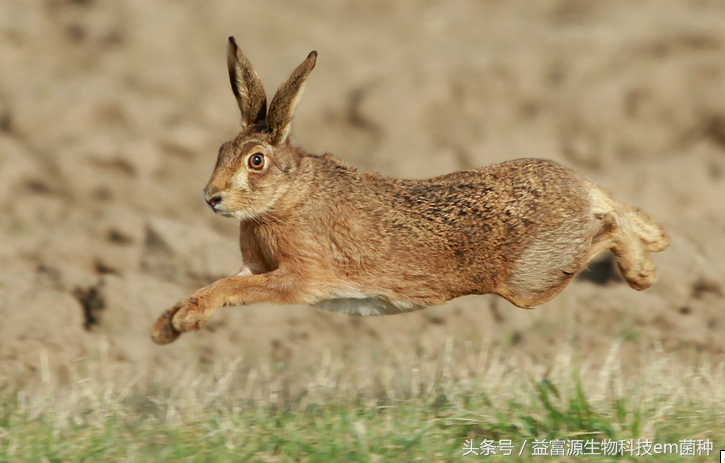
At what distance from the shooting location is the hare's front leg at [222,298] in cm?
334

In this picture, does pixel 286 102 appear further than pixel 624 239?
No

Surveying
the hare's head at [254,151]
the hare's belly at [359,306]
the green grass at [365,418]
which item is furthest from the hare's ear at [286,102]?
the green grass at [365,418]

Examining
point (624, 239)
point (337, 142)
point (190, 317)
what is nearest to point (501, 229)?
point (624, 239)

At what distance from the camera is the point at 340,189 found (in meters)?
3.85

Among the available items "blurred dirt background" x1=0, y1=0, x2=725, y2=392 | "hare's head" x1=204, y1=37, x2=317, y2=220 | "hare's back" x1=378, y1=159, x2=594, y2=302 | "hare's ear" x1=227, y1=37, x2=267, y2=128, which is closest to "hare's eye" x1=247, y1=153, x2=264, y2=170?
"hare's head" x1=204, y1=37, x2=317, y2=220

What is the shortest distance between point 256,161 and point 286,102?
0.95ft

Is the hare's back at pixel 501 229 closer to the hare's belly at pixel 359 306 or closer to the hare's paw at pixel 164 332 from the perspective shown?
the hare's belly at pixel 359 306

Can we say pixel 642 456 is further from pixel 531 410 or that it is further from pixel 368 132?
pixel 368 132

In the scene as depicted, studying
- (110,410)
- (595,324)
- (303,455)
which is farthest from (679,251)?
(110,410)

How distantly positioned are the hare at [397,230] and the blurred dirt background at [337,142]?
1.77m

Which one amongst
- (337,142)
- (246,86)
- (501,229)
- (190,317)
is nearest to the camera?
(190,317)

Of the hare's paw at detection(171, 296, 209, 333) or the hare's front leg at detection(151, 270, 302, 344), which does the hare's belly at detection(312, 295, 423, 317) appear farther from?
the hare's paw at detection(171, 296, 209, 333)

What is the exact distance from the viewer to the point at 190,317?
10.9ft

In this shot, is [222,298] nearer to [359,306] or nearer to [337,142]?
[359,306]
